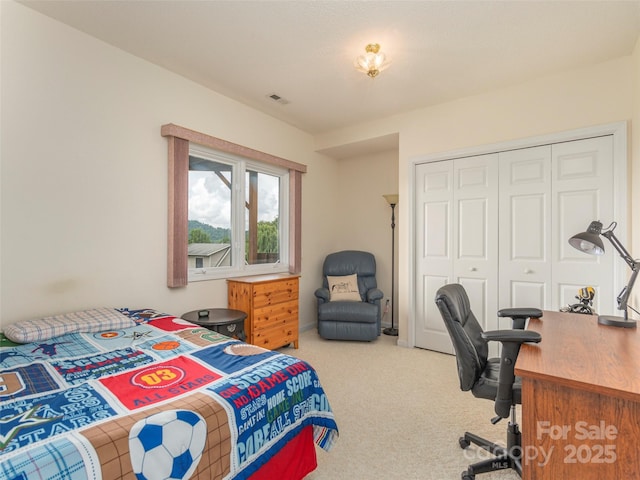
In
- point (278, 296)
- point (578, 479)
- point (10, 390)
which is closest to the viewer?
point (578, 479)

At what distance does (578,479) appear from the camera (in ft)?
3.60

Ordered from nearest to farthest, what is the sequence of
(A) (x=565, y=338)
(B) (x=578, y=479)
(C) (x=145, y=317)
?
(B) (x=578, y=479) → (A) (x=565, y=338) → (C) (x=145, y=317)

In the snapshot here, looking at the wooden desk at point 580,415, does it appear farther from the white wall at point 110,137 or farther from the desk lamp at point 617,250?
the white wall at point 110,137

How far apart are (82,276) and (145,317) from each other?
0.54 metres

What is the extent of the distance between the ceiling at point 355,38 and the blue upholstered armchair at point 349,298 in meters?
2.17

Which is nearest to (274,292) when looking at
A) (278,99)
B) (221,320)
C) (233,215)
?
(221,320)

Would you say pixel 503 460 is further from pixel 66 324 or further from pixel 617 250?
pixel 66 324

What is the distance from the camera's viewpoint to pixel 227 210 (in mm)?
3508

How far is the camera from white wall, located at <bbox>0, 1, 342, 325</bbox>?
206 centimetres

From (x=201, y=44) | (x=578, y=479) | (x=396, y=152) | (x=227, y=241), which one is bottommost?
(x=578, y=479)

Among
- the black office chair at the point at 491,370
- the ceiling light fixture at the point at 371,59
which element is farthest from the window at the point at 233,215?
the black office chair at the point at 491,370

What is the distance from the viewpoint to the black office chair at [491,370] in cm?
141

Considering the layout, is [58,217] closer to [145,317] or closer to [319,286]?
[145,317]

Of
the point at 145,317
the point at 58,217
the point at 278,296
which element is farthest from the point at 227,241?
the point at 58,217
